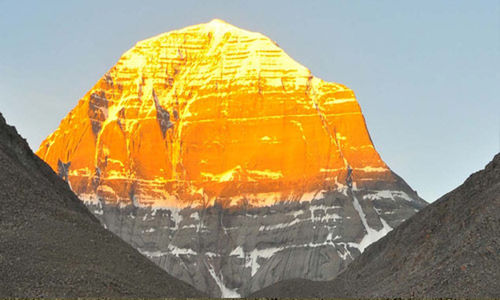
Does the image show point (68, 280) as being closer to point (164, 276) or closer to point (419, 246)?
point (164, 276)

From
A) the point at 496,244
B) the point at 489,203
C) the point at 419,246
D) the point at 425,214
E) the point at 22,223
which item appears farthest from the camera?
the point at 425,214

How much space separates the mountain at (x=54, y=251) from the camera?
103938 millimetres

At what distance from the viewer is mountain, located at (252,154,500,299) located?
385 ft

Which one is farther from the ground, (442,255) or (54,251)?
(442,255)

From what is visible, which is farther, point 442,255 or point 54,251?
point 442,255

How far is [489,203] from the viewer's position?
131 meters

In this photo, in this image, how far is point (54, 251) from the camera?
363 ft

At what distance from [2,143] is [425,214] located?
65883 millimetres

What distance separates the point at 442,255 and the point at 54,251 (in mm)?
46998

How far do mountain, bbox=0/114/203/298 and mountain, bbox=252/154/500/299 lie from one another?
2736 cm

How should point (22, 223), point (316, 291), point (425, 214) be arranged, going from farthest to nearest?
point (316, 291) < point (425, 214) < point (22, 223)

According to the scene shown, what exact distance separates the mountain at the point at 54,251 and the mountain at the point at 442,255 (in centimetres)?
2736

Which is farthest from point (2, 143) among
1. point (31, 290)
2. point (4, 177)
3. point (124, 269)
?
point (31, 290)

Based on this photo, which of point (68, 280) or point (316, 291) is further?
point (316, 291)
